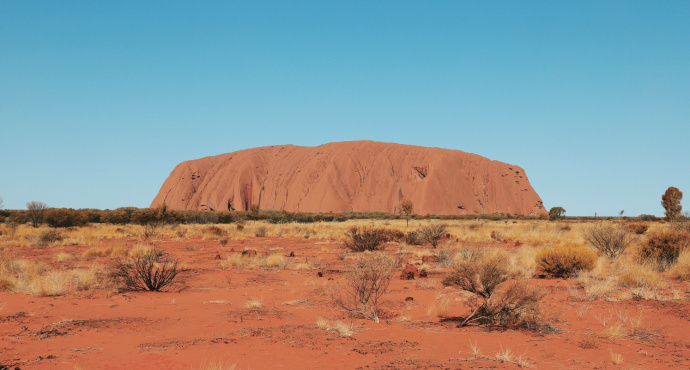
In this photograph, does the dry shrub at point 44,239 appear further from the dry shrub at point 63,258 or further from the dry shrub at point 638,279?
the dry shrub at point 638,279

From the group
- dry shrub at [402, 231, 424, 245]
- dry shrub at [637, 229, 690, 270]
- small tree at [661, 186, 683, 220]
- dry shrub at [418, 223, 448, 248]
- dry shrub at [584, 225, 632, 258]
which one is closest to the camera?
dry shrub at [637, 229, 690, 270]

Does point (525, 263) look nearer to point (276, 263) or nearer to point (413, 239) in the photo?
point (276, 263)

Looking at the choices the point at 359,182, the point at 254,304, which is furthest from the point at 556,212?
the point at 254,304

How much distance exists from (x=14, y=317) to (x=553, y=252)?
12426mm

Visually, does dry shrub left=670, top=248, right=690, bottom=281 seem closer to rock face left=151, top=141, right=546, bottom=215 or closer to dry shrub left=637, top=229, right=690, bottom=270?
dry shrub left=637, top=229, right=690, bottom=270

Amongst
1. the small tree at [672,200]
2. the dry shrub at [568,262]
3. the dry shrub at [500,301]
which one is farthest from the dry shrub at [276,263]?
the small tree at [672,200]

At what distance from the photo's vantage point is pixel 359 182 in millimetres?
100188

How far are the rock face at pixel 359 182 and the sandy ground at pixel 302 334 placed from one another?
83.9 metres

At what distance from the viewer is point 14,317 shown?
7297mm

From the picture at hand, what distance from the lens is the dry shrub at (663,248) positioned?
42.8 feet

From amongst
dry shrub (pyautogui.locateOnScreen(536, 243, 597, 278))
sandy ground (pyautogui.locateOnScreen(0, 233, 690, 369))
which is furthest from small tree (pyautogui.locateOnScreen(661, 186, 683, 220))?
sandy ground (pyautogui.locateOnScreen(0, 233, 690, 369))

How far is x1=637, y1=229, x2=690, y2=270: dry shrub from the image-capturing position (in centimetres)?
1303

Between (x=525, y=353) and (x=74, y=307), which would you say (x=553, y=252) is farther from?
(x=74, y=307)

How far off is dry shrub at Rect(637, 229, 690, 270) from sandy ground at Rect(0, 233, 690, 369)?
359cm
